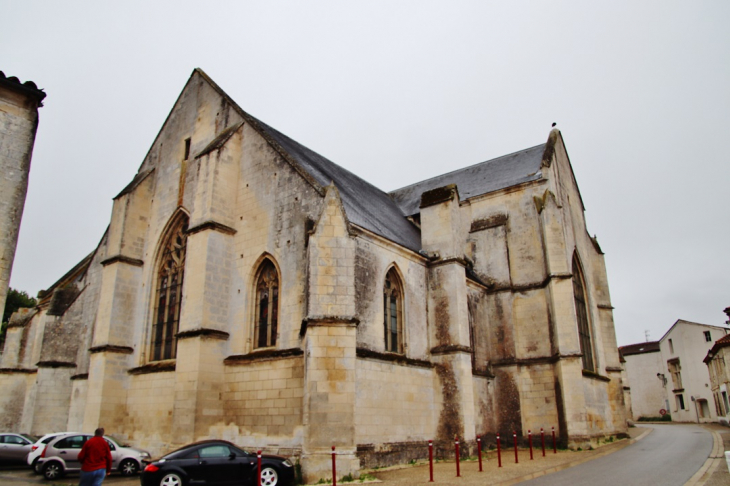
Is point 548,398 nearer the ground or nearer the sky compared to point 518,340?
nearer the ground

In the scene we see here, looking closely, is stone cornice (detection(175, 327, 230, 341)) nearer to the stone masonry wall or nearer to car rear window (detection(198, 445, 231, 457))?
the stone masonry wall

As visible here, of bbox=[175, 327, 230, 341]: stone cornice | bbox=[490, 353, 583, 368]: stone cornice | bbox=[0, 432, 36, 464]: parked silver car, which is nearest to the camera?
bbox=[175, 327, 230, 341]: stone cornice

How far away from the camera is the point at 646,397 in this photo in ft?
182

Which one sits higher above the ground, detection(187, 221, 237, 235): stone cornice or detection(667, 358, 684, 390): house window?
detection(187, 221, 237, 235): stone cornice

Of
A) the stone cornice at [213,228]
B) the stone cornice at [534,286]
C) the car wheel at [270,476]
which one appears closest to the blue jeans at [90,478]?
the car wheel at [270,476]

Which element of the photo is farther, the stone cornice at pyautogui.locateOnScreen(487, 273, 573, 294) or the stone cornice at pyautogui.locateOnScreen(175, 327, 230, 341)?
the stone cornice at pyautogui.locateOnScreen(487, 273, 573, 294)

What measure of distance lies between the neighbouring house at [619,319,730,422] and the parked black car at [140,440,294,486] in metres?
46.7

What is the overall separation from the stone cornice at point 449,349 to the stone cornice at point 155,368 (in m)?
7.93

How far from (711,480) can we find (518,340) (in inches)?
390

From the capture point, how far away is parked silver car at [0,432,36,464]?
15.6 meters

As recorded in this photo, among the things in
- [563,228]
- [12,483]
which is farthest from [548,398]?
[12,483]

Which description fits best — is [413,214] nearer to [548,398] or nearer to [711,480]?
[548,398]

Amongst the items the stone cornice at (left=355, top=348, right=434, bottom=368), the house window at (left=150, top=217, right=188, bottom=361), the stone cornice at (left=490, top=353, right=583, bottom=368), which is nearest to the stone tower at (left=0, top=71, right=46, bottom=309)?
the stone cornice at (left=355, top=348, right=434, bottom=368)

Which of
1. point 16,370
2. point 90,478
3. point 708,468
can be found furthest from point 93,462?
point 16,370
